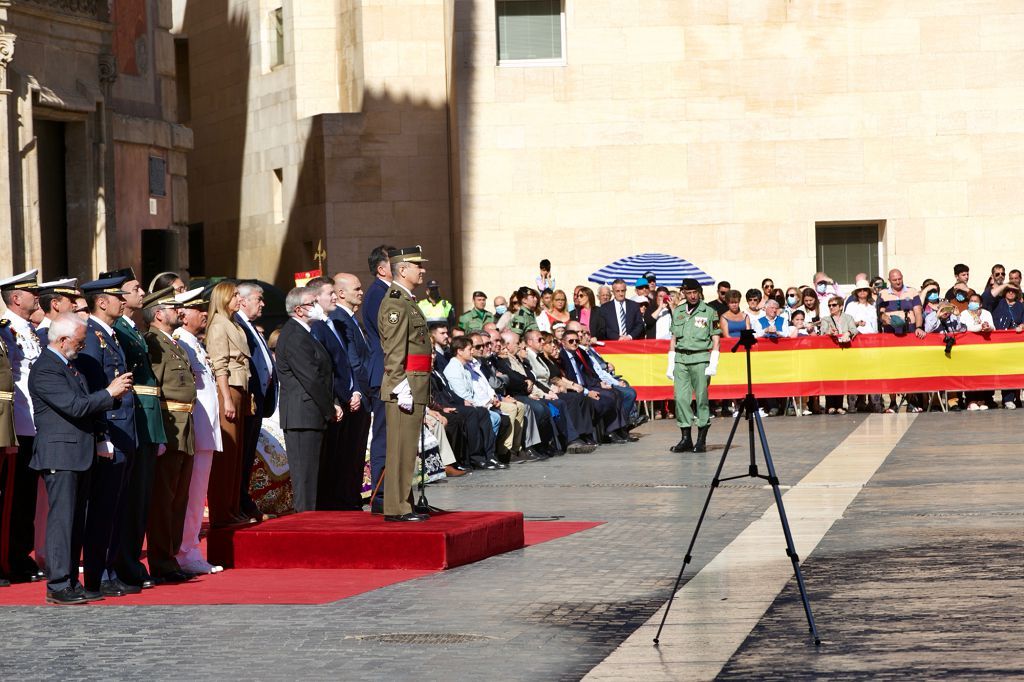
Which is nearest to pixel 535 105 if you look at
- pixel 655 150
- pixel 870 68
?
pixel 655 150

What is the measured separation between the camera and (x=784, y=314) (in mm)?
28531

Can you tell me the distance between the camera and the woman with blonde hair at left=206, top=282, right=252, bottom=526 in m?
12.7

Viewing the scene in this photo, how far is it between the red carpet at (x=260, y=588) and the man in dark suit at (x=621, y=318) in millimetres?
16271

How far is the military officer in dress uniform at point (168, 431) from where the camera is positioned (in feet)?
37.3

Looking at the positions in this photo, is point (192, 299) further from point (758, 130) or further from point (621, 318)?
point (758, 130)

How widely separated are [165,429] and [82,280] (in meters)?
13.3

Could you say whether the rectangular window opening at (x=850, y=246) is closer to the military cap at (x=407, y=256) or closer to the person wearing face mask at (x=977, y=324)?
the person wearing face mask at (x=977, y=324)

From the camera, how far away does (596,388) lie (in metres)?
24.0

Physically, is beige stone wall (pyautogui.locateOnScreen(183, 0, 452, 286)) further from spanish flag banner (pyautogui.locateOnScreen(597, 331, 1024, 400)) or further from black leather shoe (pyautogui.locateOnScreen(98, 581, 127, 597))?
black leather shoe (pyautogui.locateOnScreen(98, 581, 127, 597))

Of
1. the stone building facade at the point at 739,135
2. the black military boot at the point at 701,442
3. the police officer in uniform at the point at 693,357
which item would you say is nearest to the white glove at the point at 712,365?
the police officer in uniform at the point at 693,357

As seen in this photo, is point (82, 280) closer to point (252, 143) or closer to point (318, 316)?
point (318, 316)

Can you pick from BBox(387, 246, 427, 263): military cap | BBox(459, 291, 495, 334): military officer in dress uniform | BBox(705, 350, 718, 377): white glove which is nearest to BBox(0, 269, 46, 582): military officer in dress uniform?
BBox(387, 246, 427, 263): military cap

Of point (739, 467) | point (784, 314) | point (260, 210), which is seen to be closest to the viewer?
point (739, 467)

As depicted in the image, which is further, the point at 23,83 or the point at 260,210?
the point at 260,210
